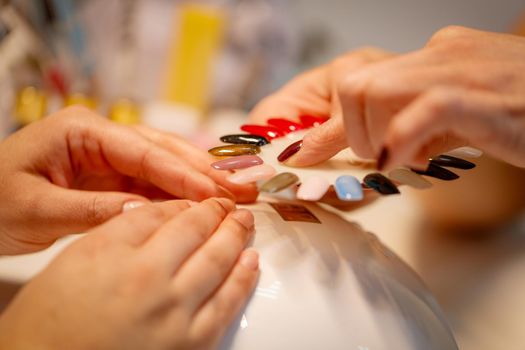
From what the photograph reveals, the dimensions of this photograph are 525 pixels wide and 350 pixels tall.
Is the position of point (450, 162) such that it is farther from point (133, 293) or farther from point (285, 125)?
point (133, 293)

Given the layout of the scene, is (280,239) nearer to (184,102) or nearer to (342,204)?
(342,204)

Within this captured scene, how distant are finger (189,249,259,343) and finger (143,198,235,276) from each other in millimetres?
32

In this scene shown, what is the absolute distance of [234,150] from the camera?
1.25ft

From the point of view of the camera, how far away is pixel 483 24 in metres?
1.00

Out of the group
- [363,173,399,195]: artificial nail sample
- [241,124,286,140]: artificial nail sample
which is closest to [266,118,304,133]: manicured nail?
[241,124,286,140]: artificial nail sample

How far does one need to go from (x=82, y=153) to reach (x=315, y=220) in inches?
9.1

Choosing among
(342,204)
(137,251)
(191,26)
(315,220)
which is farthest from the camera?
(191,26)

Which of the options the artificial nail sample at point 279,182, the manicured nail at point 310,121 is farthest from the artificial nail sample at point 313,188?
the manicured nail at point 310,121

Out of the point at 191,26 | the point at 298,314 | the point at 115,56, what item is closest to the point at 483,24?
the point at 191,26

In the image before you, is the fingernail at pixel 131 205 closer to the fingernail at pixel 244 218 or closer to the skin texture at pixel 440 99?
the fingernail at pixel 244 218

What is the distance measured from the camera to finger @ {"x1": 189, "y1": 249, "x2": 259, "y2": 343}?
280 mm

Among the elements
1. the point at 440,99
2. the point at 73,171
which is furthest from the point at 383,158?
the point at 73,171

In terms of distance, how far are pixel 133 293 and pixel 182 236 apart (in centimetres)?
5

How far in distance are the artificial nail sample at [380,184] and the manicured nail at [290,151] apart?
0.06 metres
